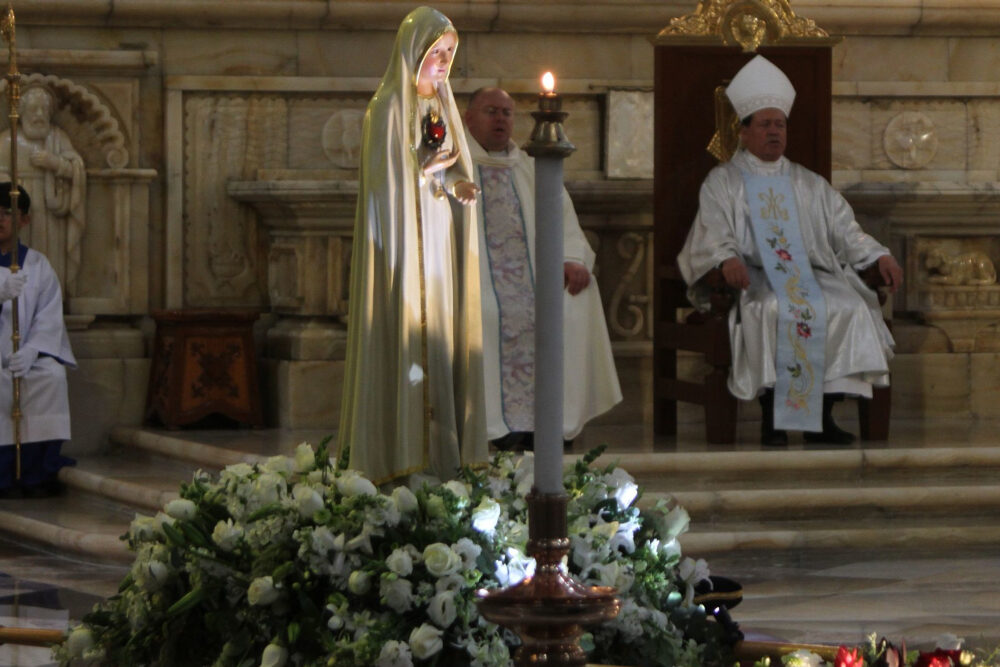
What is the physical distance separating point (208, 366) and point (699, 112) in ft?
8.61

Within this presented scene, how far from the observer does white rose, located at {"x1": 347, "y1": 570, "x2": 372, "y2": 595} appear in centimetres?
394

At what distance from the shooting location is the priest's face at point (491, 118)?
7.71 m

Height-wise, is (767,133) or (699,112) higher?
(699,112)

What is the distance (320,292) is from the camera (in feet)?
29.5

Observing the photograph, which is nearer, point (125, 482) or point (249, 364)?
point (125, 482)

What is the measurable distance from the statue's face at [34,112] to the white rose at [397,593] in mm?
5584

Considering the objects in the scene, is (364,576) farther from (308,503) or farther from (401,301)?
(401,301)

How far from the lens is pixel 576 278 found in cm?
787

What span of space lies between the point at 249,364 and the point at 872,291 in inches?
116

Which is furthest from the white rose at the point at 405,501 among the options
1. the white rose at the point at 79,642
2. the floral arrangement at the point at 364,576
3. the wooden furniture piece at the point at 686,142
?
the wooden furniture piece at the point at 686,142

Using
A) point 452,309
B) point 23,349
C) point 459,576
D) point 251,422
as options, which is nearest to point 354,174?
point 251,422

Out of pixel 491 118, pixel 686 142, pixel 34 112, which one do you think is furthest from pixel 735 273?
pixel 34 112

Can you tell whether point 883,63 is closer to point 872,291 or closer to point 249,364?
point 872,291

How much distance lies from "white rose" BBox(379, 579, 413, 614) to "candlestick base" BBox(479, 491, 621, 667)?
1.28 metres
